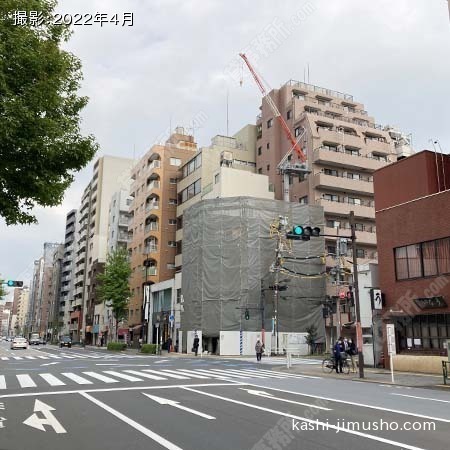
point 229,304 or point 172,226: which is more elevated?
point 172,226

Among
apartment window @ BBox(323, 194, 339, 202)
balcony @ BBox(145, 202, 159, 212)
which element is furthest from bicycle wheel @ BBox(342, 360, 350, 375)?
balcony @ BBox(145, 202, 159, 212)

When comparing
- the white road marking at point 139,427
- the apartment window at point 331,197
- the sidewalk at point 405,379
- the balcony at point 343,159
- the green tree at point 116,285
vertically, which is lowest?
the sidewalk at point 405,379

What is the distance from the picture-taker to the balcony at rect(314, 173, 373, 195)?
55.7m

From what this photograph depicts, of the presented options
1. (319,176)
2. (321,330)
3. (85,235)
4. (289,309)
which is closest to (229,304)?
(289,309)

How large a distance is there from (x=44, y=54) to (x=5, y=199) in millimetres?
3340

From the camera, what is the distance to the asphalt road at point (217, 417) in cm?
768

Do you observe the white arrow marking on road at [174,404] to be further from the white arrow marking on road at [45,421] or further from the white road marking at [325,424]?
the white arrow marking on road at [45,421]

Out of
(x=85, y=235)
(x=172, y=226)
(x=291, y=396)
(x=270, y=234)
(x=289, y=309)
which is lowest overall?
(x=291, y=396)

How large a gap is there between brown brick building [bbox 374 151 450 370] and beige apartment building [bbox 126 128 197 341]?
40074 mm

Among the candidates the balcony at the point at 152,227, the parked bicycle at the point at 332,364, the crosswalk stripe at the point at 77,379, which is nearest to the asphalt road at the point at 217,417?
the crosswalk stripe at the point at 77,379

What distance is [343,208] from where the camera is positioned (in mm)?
55375

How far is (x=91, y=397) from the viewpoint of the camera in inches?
503

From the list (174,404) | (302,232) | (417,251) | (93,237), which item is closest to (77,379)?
(174,404)

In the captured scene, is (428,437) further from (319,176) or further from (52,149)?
(319,176)
